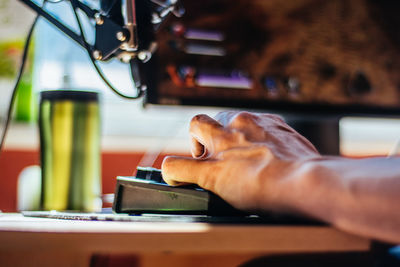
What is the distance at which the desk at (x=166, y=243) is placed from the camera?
0.25 m

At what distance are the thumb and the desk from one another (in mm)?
162

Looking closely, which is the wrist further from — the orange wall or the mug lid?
the orange wall

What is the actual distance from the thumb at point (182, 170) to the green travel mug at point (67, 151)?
0.40m

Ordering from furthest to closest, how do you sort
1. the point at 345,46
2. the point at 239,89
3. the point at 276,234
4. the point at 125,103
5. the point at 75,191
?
the point at 125,103 < the point at 345,46 < the point at 239,89 < the point at 75,191 < the point at 276,234

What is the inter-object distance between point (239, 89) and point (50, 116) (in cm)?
37

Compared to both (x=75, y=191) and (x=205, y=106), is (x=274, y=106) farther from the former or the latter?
(x=75, y=191)

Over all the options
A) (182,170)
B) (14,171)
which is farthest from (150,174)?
(14,171)

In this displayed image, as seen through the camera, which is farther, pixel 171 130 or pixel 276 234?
pixel 171 130

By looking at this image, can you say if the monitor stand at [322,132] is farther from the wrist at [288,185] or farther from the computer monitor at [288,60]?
the wrist at [288,185]

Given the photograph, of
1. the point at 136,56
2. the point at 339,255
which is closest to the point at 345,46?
the point at 136,56

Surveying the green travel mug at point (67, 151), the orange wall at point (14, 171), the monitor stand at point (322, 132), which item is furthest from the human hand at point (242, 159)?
the orange wall at point (14, 171)

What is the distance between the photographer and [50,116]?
834mm

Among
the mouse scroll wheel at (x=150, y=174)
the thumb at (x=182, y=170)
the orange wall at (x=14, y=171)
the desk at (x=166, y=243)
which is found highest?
the thumb at (x=182, y=170)

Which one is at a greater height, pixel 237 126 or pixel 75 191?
pixel 237 126
